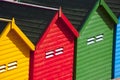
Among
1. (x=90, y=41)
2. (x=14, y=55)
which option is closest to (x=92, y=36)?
(x=90, y=41)

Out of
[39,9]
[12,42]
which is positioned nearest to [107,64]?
[39,9]

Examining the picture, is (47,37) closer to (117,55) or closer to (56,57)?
(56,57)

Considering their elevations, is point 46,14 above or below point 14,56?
above

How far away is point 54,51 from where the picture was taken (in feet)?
62.1

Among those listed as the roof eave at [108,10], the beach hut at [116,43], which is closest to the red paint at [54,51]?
the roof eave at [108,10]

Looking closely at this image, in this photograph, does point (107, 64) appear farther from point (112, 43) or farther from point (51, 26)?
point (51, 26)

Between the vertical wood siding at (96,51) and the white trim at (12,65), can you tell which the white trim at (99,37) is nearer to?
the vertical wood siding at (96,51)

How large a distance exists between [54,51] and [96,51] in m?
2.54

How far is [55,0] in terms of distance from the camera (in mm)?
21453

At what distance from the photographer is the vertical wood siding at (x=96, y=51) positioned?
20.1 metres

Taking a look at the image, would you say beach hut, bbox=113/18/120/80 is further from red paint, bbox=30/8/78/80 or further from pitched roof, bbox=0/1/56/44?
pitched roof, bbox=0/1/56/44

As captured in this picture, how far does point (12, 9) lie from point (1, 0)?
1028mm

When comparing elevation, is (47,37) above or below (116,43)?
below

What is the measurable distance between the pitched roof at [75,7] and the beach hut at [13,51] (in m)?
2.85
